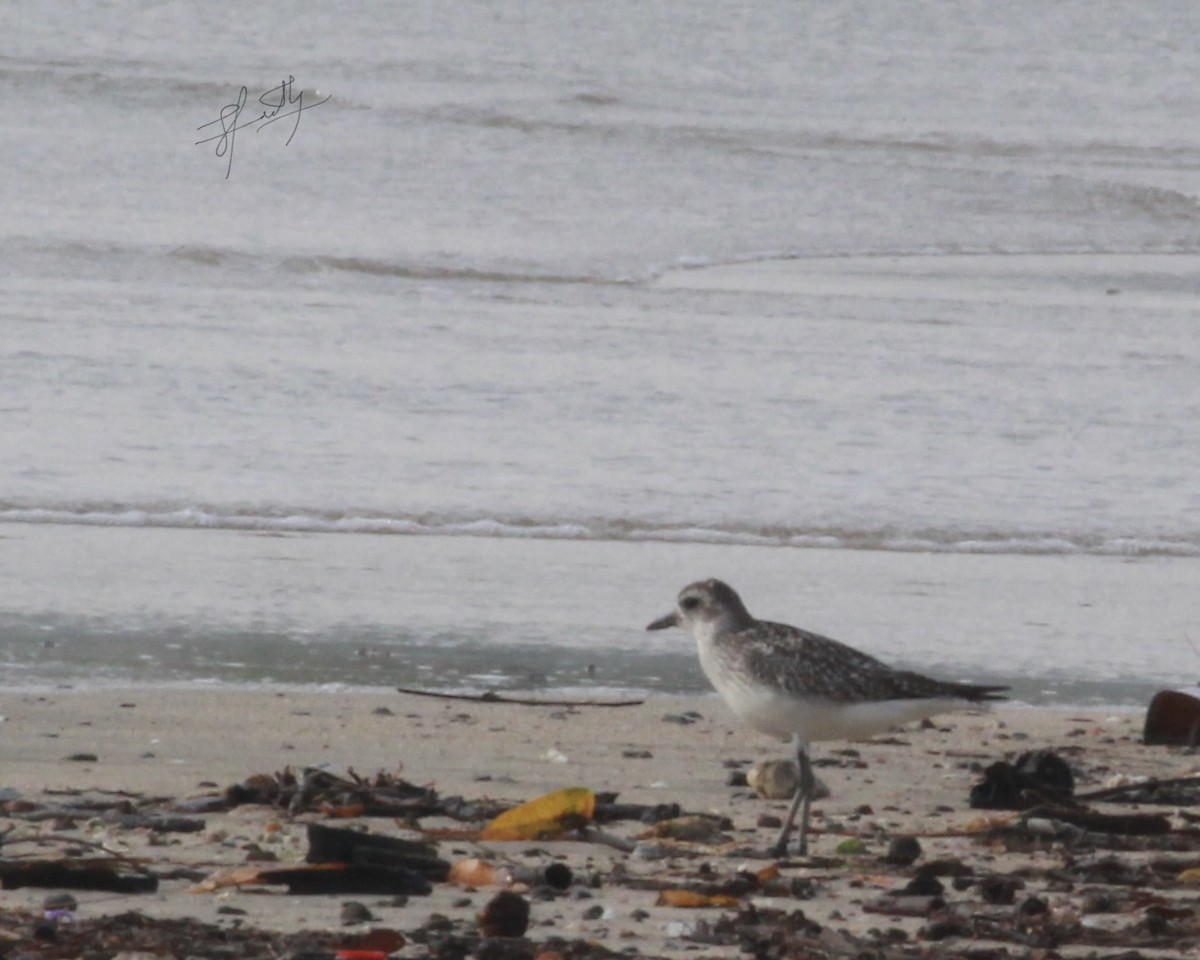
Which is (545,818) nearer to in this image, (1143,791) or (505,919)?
(505,919)

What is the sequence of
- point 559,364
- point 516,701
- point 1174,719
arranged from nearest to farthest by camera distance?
point 1174,719
point 516,701
point 559,364

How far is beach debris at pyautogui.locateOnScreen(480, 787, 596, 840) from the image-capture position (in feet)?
14.7

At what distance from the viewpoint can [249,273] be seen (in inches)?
620

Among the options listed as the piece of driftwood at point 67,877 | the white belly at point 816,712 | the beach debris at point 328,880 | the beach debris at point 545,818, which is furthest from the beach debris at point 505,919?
the white belly at point 816,712

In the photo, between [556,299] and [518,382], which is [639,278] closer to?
[556,299]

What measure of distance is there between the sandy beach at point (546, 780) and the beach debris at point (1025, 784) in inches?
2.3

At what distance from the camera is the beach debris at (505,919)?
Answer: 12.0 feet

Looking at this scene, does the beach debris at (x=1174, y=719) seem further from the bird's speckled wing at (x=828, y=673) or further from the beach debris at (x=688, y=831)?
the beach debris at (x=688, y=831)

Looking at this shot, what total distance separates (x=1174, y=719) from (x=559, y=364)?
22.7ft

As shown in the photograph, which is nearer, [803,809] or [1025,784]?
[803,809]

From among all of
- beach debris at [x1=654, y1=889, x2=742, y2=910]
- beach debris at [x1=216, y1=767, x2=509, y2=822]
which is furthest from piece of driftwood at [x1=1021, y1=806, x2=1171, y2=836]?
beach debris at [x1=216, y1=767, x2=509, y2=822]

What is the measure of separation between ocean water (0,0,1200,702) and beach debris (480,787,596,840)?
1.74 m
